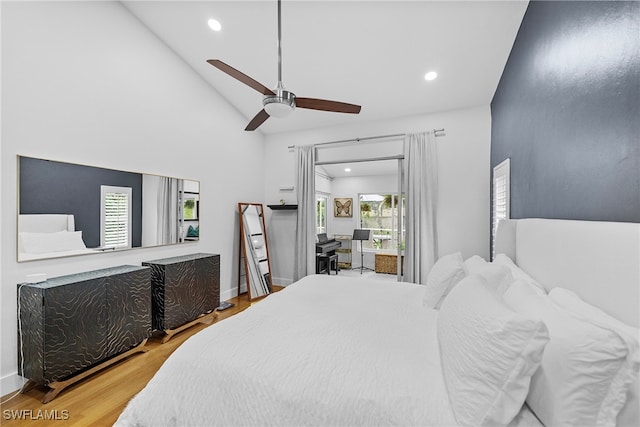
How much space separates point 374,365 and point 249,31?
129 inches

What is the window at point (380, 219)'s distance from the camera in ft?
20.3

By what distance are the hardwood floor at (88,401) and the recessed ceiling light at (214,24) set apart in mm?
3352

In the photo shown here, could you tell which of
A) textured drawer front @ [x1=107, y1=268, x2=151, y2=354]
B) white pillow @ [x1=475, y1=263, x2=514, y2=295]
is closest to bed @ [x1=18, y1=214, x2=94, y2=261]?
→ textured drawer front @ [x1=107, y1=268, x2=151, y2=354]

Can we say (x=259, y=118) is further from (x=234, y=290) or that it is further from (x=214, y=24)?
(x=234, y=290)

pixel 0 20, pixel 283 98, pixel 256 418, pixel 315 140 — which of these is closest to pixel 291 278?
pixel 315 140

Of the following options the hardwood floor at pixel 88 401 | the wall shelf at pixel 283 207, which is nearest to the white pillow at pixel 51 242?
the hardwood floor at pixel 88 401

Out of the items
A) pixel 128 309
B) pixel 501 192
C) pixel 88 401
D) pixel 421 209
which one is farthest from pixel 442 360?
pixel 421 209

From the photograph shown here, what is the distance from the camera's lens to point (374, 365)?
1.20 meters

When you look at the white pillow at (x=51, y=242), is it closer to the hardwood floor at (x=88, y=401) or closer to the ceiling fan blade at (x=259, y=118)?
the hardwood floor at (x=88, y=401)

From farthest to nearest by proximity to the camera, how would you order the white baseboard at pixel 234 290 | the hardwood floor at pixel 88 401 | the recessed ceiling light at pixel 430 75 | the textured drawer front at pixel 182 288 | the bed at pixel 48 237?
the white baseboard at pixel 234 290 → the recessed ceiling light at pixel 430 75 → the textured drawer front at pixel 182 288 → the bed at pixel 48 237 → the hardwood floor at pixel 88 401

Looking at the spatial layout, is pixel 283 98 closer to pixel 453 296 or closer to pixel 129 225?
pixel 453 296

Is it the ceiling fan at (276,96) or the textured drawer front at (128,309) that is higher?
the ceiling fan at (276,96)

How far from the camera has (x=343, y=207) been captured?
21.7 feet

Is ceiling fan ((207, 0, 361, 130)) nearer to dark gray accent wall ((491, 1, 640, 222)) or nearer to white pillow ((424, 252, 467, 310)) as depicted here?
dark gray accent wall ((491, 1, 640, 222))
